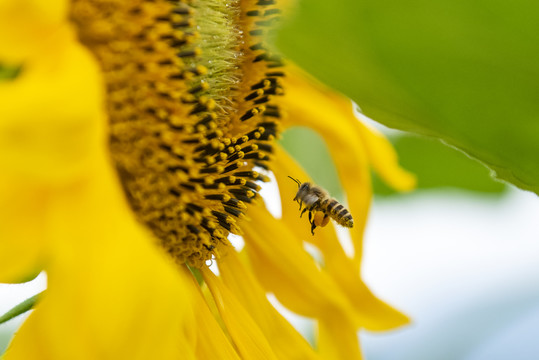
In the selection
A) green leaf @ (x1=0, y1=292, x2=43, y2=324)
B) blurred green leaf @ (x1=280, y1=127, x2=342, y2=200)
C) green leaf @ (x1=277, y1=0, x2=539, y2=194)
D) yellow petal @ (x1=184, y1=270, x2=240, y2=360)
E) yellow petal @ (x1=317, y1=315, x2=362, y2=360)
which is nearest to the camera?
green leaf @ (x1=277, y1=0, x2=539, y2=194)

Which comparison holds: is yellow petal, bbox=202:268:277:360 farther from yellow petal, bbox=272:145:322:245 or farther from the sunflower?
yellow petal, bbox=272:145:322:245

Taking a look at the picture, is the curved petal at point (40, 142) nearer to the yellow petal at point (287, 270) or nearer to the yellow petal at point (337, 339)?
the yellow petal at point (287, 270)

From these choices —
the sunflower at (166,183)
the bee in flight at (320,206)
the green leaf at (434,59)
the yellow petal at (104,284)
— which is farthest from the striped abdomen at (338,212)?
the green leaf at (434,59)

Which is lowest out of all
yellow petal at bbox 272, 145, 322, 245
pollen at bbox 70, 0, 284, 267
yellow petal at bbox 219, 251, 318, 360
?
yellow petal at bbox 219, 251, 318, 360

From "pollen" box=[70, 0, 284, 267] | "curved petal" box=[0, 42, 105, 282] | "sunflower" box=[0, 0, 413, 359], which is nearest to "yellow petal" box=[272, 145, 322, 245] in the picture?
"sunflower" box=[0, 0, 413, 359]

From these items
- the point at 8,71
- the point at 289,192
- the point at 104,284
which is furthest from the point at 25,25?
the point at 289,192
